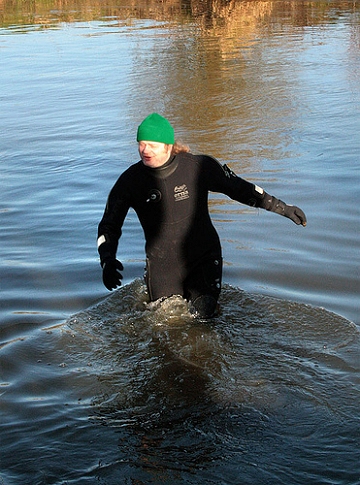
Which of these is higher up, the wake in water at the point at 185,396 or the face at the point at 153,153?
the face at the point at 153,153

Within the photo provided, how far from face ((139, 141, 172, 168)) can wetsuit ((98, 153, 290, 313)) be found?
73 mm

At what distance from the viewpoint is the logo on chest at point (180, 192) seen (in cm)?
535

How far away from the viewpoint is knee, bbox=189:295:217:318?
5625 mm

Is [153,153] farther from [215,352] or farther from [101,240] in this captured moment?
[215,352]

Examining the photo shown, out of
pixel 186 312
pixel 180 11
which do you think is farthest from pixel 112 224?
pixel 180 11

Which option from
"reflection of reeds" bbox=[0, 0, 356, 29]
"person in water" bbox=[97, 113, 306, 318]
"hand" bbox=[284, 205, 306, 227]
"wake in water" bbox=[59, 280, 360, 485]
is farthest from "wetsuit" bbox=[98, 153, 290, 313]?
"reflection of reeds" bbox=[0, 0, 356, 29]

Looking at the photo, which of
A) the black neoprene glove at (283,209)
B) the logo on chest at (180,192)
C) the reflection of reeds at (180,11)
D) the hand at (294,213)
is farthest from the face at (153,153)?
the reflection of reeds at (180,11)

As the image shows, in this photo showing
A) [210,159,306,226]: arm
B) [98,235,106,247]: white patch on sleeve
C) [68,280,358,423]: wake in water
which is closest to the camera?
[68,280,358,423]: wake in water

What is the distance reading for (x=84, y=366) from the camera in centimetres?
530

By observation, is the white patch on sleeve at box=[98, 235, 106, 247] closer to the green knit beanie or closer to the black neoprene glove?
the green knit beanie

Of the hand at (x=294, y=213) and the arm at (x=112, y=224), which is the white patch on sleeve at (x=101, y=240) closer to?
the arm at (x=112, y=224)

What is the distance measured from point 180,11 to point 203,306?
27277mm

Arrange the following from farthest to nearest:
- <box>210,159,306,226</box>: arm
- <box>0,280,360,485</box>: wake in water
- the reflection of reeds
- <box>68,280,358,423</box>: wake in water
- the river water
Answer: the reflection of reeds → <box>210,159,306,226</box>: arm → <box>68,280,358,423</box>: wake in water → the river water → <box>0,280,360,485</box>: wake in water

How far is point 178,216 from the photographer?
5.45 meters
